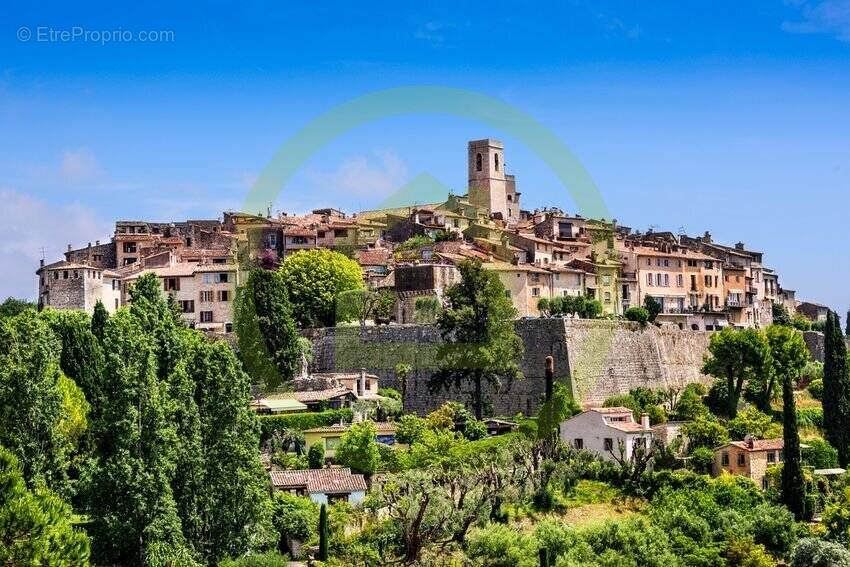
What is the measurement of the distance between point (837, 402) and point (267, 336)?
22.0 metres

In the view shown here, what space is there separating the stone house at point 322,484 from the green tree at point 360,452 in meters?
1.23

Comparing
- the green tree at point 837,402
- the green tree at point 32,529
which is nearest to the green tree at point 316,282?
the green tree at point 837,402

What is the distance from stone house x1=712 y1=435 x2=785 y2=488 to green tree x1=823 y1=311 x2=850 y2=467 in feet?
11.8

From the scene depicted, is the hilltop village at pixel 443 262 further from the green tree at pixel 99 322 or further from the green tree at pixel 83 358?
the green tree at pixel 83 358

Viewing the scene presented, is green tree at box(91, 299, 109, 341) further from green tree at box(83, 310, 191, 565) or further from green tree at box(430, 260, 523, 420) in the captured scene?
green tree at box(430, 260, 523, 420)

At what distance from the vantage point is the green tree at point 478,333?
55.4 metres

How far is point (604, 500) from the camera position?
47719mm

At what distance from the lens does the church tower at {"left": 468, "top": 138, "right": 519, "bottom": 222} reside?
318 feet

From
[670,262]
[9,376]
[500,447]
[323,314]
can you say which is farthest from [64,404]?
[670,262]

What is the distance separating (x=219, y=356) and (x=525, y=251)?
37220 mm

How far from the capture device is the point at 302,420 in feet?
167

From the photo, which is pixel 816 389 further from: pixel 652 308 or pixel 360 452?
pixel 360 452

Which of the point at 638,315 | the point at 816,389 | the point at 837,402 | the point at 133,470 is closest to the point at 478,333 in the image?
the point at 638,315

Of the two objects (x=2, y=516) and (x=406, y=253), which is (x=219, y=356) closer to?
(x=2, y=516)
